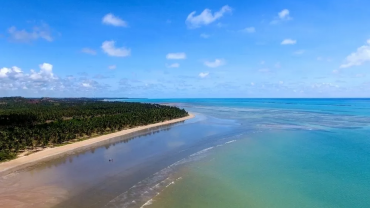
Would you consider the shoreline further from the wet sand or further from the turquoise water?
the turquoise water

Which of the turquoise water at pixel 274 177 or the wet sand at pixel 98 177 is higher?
the turquoise water at pixel 274 177

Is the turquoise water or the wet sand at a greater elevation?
the turquoise water

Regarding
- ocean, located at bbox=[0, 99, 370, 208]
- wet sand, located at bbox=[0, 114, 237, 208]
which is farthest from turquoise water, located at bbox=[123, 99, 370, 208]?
wet sand, located at bbox=[0, 114, 237, 208]

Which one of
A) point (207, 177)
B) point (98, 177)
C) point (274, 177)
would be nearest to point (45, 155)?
point (98, 177)

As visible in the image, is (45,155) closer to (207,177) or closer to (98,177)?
(98,177)

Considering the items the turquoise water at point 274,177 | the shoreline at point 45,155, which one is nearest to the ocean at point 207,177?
the turquoise water at point 274,177

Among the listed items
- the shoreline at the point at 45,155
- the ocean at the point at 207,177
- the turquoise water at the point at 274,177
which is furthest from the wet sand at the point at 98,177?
the turquoise water at the point at 274,177

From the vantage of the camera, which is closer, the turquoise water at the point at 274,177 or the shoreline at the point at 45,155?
the turquoise water at the point at 274,177

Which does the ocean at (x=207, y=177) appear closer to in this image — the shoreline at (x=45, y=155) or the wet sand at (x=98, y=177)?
the wet sand at (x=98, y=177)

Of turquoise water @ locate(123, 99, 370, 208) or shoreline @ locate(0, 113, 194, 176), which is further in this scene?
shoreline @ locate(0, 113, 194, 176)

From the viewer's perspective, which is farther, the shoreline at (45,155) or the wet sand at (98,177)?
the shoreline at (45,155)

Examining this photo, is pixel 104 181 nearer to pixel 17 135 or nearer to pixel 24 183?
pixel 24 183
